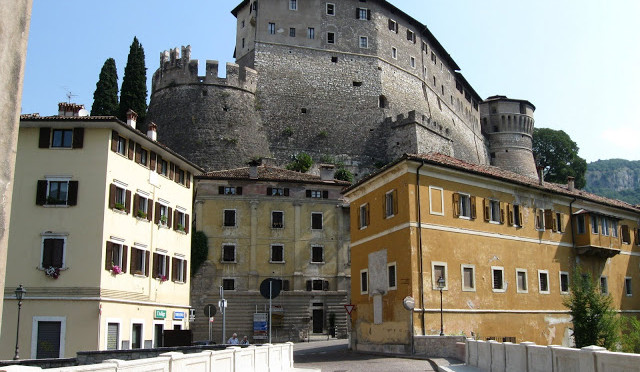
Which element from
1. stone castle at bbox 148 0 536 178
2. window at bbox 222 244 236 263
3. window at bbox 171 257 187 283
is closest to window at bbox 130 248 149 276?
window at bbox 171 257 187 283

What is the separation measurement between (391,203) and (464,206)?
3540 millimetres

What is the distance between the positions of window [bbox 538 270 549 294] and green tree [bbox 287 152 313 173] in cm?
3216

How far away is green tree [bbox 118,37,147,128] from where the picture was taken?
214ft

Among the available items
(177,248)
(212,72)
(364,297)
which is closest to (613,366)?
(364,297)

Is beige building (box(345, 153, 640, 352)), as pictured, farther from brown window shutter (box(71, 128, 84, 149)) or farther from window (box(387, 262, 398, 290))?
brown window shutter (box(71, 128, 84, 149))

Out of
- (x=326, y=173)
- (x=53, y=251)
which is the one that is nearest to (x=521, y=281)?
(x=326, y=173)

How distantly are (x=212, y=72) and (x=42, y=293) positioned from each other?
42.3 metres

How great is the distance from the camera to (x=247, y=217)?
4662cm

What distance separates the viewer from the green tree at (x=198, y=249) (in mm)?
45406

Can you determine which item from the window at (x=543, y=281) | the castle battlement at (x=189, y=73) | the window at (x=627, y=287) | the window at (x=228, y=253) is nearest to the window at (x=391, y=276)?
the window at (x=543, y=281)

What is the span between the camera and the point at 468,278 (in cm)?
2956

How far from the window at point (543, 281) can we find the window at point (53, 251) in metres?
23.0

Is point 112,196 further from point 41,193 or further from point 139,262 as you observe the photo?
point 139,262

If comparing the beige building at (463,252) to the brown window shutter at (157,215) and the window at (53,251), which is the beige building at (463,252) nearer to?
the brown window shutter at (157,215)
